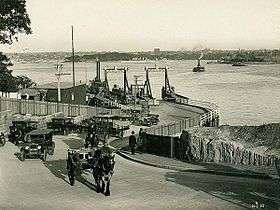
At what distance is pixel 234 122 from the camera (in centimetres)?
6688

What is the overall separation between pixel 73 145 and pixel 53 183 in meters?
9.77

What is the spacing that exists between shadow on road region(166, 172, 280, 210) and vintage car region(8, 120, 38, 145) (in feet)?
38.6

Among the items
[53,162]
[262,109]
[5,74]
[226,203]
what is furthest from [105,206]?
[262,109]

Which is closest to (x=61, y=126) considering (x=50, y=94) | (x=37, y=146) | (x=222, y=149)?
(x=37, y=146)

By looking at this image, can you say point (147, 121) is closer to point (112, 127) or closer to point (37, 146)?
point (112, 127)

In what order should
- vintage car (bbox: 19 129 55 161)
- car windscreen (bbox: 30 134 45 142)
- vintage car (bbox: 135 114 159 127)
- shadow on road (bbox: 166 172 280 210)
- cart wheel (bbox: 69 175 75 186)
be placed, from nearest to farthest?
shadow on road (bbox: 166 172 280 210) < cart wheel (bbox: 69 175 75 186) < vintage car (bbox: 19 129 55 161) < car windscreen (bbox: 30 134 45 142) < vintage car (bbox: 135 114 159 127)

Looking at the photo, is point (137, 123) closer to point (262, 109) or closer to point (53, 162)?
point (53, 162)

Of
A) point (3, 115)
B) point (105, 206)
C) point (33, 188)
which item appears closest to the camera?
point (105, 206)

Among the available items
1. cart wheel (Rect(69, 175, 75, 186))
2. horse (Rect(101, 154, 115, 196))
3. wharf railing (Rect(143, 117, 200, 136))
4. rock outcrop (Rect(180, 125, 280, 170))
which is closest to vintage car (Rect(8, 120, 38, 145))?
wharf railing (Rect(143, 117, 200, 136))

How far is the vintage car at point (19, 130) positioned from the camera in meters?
28.1

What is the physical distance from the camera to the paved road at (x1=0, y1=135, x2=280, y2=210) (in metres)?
14.6

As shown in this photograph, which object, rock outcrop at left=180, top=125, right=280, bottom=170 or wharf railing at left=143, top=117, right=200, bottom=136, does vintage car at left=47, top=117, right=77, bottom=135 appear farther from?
rock outcrop at left=180, top=125, right=280, bottom=170

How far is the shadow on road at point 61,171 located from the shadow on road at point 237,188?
298 cm

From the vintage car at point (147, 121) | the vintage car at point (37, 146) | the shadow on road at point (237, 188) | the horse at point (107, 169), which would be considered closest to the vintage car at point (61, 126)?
the vintage car at point (37, 146)
